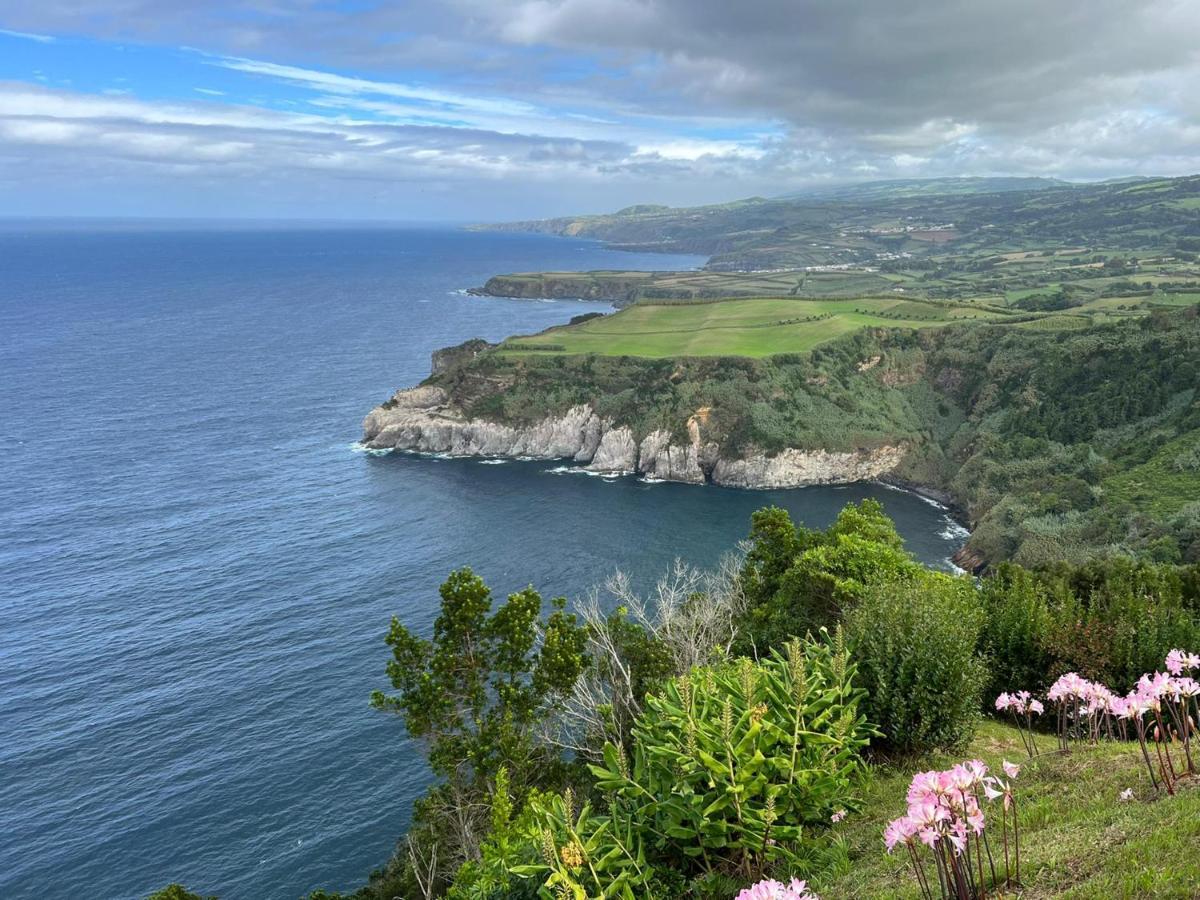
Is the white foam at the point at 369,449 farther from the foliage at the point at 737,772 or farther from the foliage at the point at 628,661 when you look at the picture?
the foliage at the point at 737,772

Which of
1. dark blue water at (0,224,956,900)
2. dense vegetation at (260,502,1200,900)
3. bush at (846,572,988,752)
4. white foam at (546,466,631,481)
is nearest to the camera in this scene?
dense vegetation at (260,502,1200,900)

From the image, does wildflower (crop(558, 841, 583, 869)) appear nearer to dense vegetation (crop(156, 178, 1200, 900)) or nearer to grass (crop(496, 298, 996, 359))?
dense vegetation (crop(156, 178, 1200, 900))

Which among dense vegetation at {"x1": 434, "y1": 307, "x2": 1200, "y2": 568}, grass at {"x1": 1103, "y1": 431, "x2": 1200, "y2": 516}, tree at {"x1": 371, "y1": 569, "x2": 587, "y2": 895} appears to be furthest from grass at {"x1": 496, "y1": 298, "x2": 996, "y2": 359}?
tree at {"x1": 371, "y1": 569, "x2": 587, "y2": 895}

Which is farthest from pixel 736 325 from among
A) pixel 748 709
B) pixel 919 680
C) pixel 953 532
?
pixel 748 709

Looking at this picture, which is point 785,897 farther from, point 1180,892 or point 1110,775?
point 1110,775

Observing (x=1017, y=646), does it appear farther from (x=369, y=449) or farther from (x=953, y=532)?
(x=369, y=449)

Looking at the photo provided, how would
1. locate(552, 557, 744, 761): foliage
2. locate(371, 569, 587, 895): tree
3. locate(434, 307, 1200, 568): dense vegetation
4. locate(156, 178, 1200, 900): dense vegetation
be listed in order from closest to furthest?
locate(156, 178, 1200, 900): dense vegetation < locate(371, 569, 587, 895): tree < locate(552, 557, 744, 761): foliage < locate(434, 307, 1200, 568): dense vegetation

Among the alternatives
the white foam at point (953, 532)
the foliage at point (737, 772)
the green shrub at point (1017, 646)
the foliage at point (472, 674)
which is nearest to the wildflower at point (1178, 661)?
the foliage at point (737, 772)
